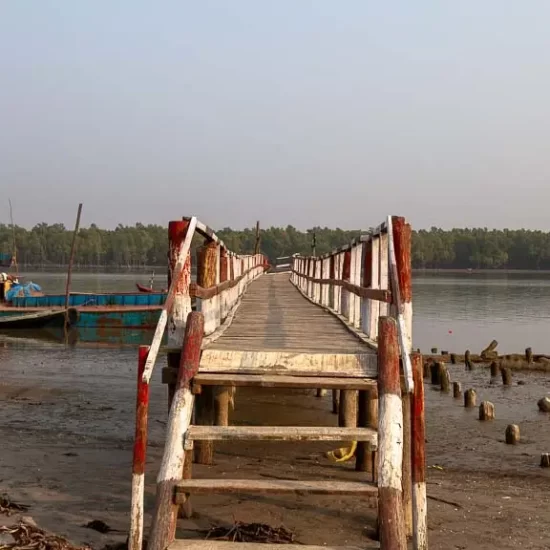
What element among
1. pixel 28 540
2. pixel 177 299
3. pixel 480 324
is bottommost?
pixel 480 324

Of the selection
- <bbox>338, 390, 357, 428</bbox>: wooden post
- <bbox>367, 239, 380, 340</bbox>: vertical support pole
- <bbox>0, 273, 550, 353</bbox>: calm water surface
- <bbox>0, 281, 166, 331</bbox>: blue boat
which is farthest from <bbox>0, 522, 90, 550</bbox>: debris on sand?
<bbox>0, 273, 550, 353</bbox>: calm water surface

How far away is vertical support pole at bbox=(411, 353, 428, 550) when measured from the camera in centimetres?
531

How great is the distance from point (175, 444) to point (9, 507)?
98.2 inches

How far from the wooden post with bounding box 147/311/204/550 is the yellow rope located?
4.44 meters

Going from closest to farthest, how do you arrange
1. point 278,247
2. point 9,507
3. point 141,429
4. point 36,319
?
point 141,429, point 9,507, point 36,319, point 278,247

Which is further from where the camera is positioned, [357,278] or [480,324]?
[480,324]

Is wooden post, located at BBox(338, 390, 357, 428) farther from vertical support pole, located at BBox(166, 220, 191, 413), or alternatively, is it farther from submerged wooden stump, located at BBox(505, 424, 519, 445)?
vertical support pole, located at BBox(166, 220, 191, 413)

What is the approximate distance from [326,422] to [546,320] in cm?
4207

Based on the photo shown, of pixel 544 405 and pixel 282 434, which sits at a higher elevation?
pixel 282 434

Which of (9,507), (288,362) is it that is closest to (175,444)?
(288,362)

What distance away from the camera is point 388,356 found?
586cm

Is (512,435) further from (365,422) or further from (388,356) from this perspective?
(388,356)

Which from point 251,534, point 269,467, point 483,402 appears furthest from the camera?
point 483,402

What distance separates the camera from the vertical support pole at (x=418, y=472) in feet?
17.4
